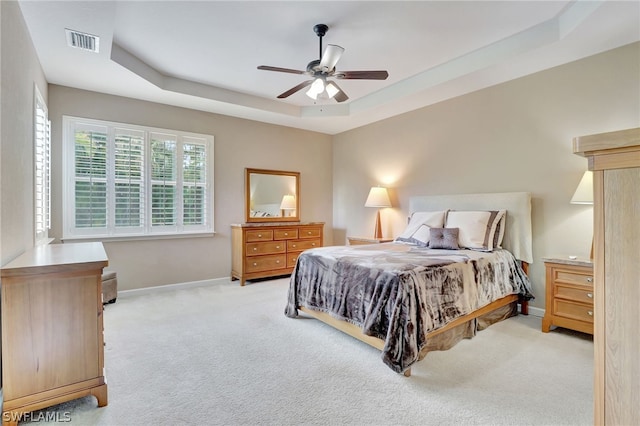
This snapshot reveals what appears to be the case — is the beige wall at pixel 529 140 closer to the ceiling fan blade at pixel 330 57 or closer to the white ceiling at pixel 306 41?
the white ceiling at pixel 306 41

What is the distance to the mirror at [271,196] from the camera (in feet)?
17.6

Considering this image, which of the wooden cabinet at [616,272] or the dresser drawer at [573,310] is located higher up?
the wooden cabinet at [616,272]

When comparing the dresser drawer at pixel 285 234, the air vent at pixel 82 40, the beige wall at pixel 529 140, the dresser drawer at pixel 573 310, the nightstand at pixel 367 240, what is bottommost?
the dresser drawer at pixel 573 310

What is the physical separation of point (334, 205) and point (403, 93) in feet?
9.05

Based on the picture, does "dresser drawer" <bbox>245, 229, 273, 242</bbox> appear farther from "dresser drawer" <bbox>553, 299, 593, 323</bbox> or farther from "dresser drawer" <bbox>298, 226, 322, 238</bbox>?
"dresser drawer" <bbox>553, 299, 593, 323</bbox>

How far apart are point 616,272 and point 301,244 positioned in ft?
15.9

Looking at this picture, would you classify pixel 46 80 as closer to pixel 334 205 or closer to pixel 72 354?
pixel 72 354

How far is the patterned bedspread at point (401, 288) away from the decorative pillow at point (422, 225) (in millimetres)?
434

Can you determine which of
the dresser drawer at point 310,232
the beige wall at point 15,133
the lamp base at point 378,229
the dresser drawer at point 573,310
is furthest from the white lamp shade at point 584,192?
the beige wall at point 15,133

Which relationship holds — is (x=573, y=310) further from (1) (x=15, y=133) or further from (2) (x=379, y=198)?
(1) (x=15, y=133)

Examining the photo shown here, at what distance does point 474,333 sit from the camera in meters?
2.92

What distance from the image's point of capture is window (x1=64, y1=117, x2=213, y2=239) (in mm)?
3953

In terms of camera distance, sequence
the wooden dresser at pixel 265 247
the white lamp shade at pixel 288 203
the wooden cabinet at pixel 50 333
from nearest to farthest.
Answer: the wooden cabinet at pixel 50 333 → the wooden dresser at pixel 265 247 → the white lamp shade at pixel 288 203

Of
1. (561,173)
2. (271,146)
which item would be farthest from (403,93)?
(271,146)
